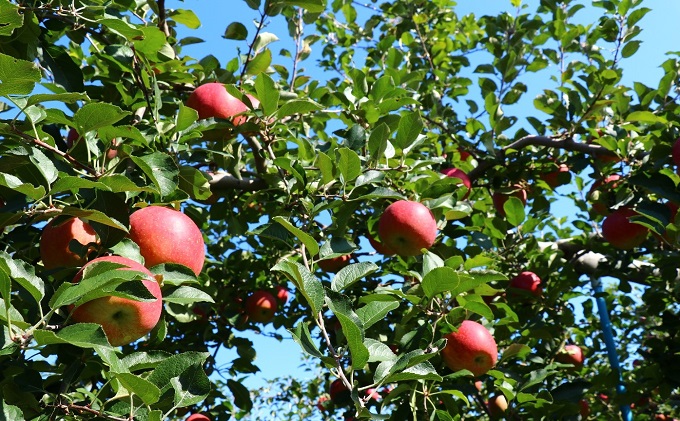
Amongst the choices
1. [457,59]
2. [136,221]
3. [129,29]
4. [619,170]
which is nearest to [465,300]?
[136,221]

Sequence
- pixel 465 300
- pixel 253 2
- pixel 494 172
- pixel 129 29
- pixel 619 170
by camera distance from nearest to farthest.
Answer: pixel 129 29
pixel 465 300
pixel 253 2
pixel 619 170
pixel 494 172

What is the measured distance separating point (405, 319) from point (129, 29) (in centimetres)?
134

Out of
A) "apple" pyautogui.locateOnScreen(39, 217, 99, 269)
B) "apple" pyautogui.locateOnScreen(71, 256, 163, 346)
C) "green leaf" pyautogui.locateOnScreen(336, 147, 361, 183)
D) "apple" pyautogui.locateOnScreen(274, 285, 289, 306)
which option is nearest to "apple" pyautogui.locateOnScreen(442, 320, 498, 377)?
"green leaf" pyautogui.locateOnScreen(336, 147, 361, 183)

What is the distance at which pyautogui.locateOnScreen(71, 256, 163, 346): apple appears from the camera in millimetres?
1294

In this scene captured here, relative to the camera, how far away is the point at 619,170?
123 inches

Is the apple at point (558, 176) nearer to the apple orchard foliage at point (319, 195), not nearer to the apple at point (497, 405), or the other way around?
the apple orchard foliage at point (319, 195)

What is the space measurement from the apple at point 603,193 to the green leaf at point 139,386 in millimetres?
2688

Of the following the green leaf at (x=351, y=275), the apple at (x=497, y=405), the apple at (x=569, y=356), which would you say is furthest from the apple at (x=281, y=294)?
the green leaf at (x=351, y=275)

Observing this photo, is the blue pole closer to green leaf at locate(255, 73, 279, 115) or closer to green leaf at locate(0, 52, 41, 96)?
green leaf at locate(255, 73, 279, 115)

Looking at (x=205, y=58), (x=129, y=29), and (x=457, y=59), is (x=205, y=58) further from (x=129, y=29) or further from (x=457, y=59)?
(x=457, y=59)

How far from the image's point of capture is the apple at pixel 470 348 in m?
2.10

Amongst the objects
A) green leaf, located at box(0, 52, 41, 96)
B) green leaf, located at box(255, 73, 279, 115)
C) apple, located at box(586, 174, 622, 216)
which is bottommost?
green leaf, located at box(0, 52, 41, 96)

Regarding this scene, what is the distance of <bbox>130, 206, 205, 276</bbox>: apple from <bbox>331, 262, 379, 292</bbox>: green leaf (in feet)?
1.34

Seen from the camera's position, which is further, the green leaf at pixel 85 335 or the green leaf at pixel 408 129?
the green leaf at pixel 408 129
